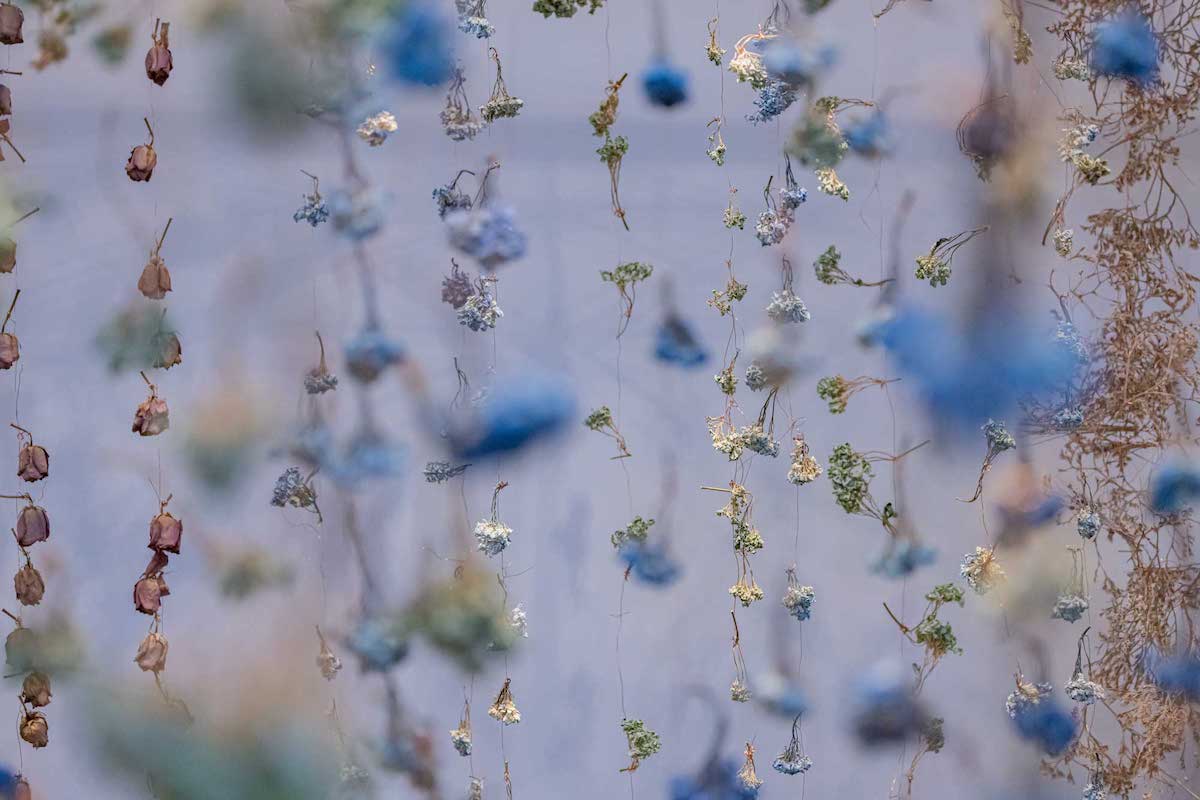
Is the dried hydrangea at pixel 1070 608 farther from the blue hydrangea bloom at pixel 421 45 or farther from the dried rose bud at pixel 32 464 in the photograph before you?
the dried rose bud at pixel 32 464

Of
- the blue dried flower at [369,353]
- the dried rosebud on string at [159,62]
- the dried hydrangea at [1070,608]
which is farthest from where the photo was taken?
the dried hydrangea at [1070,608]

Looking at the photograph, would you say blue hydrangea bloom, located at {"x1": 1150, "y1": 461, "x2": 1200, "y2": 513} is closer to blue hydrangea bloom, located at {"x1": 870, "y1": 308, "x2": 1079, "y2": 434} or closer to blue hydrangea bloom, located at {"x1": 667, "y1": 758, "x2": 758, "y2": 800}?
blue hydrangea bloom, located at {"x1": 870, "y1": 308, "x2": 1079, "y2": 434}

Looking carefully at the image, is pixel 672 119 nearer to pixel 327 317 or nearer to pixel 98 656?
pixel 327 317

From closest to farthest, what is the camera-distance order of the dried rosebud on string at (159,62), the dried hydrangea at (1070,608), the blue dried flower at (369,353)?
1. the dried rosebud on string at (159,62)
2. the blue dried flower at (369,353)
3. the dried hydrangea at (1070,608)

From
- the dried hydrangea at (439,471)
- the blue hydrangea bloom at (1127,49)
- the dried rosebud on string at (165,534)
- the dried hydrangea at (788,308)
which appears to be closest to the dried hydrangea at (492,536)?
the dried hydrangea at (439,471)

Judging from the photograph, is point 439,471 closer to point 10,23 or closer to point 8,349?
point 8,349
